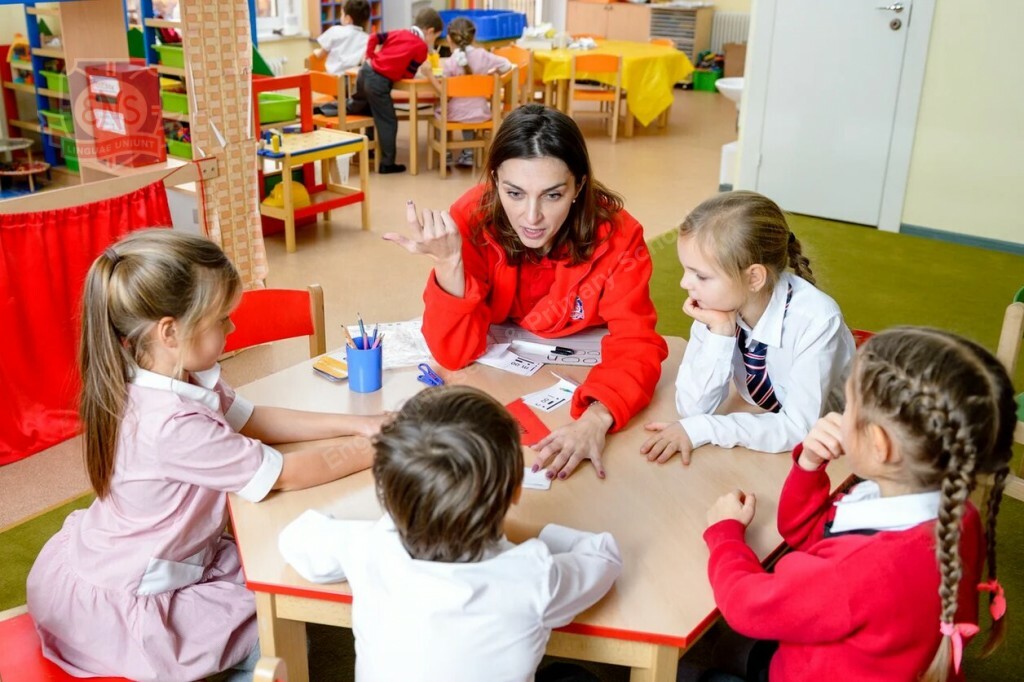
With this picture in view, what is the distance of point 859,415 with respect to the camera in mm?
1200

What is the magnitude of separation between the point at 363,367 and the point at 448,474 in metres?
0.72

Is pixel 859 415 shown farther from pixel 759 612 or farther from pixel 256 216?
pixel 256 216

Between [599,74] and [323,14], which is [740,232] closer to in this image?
[599,74]

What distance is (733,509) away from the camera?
1.38m

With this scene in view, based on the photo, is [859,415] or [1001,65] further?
[1001,65]

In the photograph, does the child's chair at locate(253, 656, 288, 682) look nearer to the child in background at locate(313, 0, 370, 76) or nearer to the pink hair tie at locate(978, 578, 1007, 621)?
the pink hair tie at locate(978, 578, 1007, 621)

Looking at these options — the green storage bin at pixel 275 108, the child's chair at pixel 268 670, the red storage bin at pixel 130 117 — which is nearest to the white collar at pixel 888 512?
the child's chair at pixel 268 670

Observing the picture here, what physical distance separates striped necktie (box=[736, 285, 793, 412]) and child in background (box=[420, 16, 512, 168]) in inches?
190

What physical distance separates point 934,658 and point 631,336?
856 mm

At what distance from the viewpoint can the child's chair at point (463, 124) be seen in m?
6.09

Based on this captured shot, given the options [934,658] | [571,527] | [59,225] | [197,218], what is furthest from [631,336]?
[197,218]

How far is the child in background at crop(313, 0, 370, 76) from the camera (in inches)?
259

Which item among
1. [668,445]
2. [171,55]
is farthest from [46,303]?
[668,445]

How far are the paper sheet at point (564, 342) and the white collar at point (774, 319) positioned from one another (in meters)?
0.36
